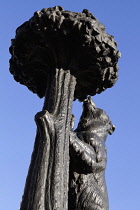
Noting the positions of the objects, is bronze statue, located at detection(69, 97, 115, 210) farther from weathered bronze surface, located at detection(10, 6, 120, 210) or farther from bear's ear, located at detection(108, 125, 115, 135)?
bear's ear, located at detection(108, 125, 115, 135)

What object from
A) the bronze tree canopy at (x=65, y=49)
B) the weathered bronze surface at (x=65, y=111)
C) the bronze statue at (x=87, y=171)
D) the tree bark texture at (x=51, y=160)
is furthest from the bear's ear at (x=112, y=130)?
the tree bark texture at (x=51, y=160)

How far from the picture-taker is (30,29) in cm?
521

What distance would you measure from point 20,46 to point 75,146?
156 centimetres

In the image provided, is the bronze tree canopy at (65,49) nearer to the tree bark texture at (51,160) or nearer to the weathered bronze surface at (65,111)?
the weathered bronze surface at (65,111)

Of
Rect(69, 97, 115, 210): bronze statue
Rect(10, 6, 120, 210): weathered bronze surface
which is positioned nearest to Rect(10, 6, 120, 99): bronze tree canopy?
Rect(10, 6, 120, 210): weathered bronze surface

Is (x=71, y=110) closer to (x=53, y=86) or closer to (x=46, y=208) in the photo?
(x=53, y=86)

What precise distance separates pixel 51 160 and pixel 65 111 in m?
0.71

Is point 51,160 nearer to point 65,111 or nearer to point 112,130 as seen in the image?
point 65,111

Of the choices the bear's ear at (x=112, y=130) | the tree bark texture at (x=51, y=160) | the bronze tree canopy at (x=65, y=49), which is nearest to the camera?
the tree bark texture at (x=51, y=160)

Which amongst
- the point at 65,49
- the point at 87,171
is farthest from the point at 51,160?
the point at 65,49

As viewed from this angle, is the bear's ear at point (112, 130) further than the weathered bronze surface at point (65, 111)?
Yes

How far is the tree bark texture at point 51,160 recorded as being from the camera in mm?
4285

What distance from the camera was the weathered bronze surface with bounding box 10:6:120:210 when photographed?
4445mm

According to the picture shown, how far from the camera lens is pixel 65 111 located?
4.96 metres
